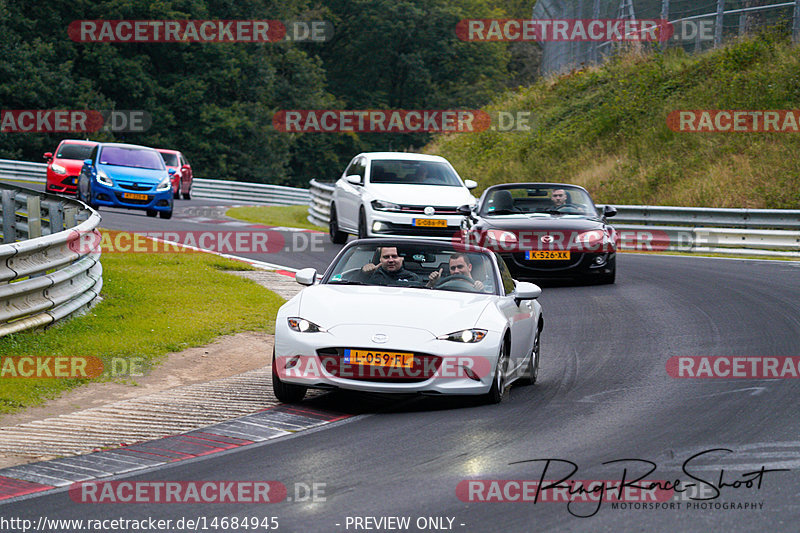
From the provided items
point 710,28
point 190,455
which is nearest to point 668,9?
point 710,28

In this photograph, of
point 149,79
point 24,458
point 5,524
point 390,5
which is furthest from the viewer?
point 390,5

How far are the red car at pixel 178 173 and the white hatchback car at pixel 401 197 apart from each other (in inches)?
639

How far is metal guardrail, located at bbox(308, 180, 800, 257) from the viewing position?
2338 cm

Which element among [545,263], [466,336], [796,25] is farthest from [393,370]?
[796,25]

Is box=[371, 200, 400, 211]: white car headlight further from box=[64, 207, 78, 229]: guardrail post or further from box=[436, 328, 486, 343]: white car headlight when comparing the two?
box=[436, 328, 486, 343]: white car headlight

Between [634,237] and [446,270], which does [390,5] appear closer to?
[634,237]

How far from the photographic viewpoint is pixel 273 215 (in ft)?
113

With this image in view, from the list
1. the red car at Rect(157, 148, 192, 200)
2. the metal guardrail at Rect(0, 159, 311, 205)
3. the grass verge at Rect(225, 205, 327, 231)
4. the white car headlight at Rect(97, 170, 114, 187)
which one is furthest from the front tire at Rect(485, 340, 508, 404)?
the metal guardrail at Rect(0, 159, 311, 205)

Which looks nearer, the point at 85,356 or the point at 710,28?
the point at 85,356

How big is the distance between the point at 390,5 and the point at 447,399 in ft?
222

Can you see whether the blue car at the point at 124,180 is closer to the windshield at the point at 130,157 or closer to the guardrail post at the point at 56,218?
the windshield at the point at 130,157

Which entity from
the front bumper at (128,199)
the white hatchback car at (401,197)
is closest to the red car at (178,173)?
the front bumper at (128,199)

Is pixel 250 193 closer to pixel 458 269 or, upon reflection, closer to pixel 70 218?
pixel 70 218

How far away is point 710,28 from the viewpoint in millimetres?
32812
